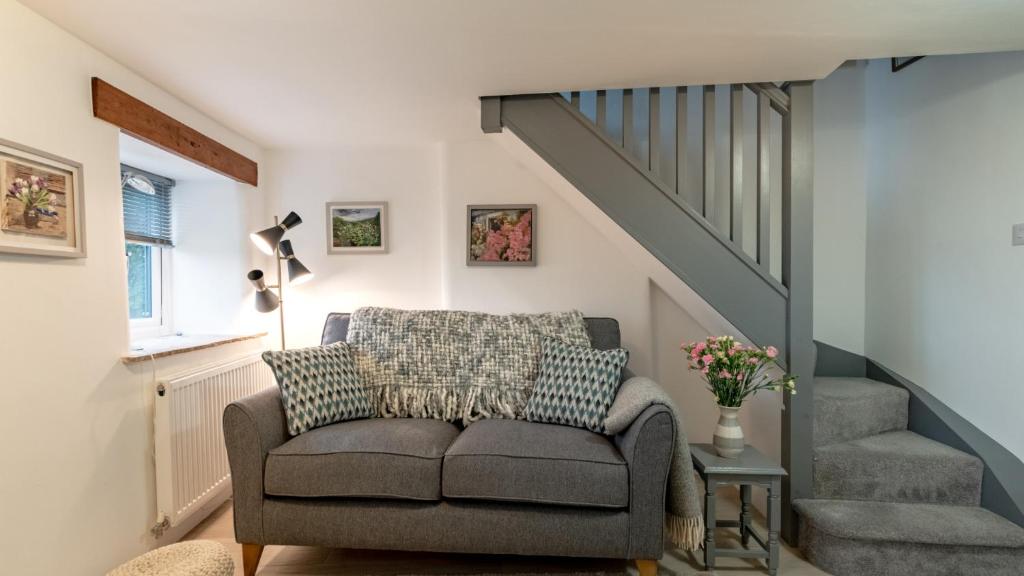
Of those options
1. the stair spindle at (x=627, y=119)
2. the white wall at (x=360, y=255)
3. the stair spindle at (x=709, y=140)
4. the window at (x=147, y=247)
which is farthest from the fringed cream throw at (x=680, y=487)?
the window at (x=147, y=247)

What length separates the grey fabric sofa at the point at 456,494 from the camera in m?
1.61

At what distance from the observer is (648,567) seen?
1.63 m

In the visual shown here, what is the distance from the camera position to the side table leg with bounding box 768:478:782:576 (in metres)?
1.70

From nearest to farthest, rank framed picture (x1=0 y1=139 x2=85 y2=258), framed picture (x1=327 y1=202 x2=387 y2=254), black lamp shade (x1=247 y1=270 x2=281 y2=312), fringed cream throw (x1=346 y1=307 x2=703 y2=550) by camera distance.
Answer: framed picture (x1=0 y1=139 x2=85 y2=258)
fringed cream throw (x1=346 y1=307 x2=703 y2=550)
black lamp shade (x1=247 y1=270 x2=281 y2=312)
framed picture (x1=327 y1=202 x2=387 y2=254)

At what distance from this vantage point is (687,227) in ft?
6.57

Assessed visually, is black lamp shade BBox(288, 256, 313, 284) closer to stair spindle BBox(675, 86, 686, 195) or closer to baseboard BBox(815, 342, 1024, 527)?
stair spindle BBox(675, 86, 686, 195)

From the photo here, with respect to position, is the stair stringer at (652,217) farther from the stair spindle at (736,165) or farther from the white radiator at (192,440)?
the white radiator at (192,440)

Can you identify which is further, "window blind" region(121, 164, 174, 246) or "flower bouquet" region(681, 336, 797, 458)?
"window blind" region(121, 164, 174, 246)

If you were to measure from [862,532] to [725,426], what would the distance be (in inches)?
23.5

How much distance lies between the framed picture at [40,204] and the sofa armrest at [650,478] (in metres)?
2.18

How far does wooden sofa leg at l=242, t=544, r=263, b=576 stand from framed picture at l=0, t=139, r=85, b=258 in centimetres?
128

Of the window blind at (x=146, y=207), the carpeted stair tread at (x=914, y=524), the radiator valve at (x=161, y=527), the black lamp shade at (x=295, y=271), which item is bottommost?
the radiator valve at (x=161, y=527)

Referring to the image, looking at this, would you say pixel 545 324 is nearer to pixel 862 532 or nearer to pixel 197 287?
pixel 862 532

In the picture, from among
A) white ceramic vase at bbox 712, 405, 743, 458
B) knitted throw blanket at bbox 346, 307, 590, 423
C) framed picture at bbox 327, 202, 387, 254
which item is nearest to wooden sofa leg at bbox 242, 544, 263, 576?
knitted throw blanket at bbox 346, 307, 590, 423
